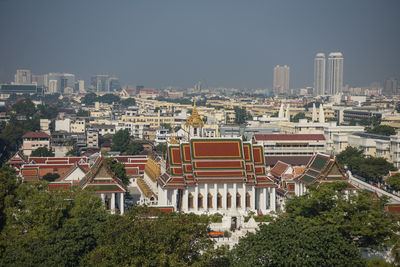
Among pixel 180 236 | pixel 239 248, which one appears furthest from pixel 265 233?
pixel 180 236

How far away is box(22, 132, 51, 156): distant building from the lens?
3381 inches

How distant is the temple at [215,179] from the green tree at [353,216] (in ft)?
30.0

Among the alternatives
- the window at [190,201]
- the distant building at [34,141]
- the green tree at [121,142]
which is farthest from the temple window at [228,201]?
the distant building at [34,141]

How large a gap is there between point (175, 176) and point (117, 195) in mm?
3915

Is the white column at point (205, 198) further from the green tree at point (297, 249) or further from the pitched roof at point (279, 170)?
the green tree at point (297, 249)

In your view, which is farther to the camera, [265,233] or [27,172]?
[27,172]

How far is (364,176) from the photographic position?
64.9m

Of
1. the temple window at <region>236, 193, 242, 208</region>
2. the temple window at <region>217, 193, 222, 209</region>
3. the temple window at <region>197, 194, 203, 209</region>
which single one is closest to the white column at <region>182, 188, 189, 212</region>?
the temple window at <region>197, 194, 203, 209</region>

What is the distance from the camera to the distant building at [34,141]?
3381 inches

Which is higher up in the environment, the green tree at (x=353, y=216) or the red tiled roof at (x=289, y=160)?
the green tree at (x=353, y=216)

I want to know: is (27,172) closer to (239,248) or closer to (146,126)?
(239,248)

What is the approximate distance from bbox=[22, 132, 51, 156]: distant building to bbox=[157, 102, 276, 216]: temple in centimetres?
4562

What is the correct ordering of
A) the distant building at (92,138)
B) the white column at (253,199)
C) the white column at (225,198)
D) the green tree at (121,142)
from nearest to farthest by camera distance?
the white column at (225,198), the white column at (253,199), the green tree at (121,142), the distant building at (92,138)

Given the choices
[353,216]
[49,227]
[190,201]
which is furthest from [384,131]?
[49,227]
